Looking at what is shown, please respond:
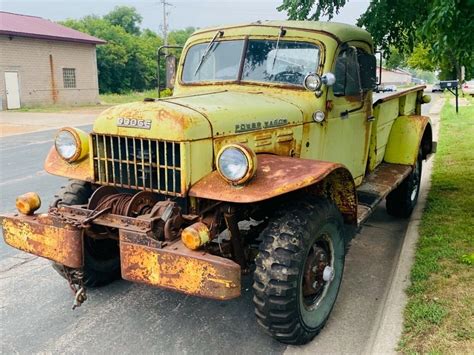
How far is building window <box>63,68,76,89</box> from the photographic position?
28388 millimetres

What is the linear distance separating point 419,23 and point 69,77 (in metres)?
25.7

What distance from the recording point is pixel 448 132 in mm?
13258

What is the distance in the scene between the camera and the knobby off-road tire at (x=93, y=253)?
12.8ft

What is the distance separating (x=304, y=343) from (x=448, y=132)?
11.4 metres

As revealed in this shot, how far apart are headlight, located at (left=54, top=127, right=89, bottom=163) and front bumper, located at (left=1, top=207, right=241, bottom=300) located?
453 mm

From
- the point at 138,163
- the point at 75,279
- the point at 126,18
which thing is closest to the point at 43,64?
the point at 75,279

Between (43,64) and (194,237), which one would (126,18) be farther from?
(194,237)

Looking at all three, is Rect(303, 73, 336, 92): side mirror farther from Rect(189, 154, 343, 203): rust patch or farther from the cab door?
Rect(189, 154, 343, 203): rust patch

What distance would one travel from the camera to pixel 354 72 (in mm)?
4754

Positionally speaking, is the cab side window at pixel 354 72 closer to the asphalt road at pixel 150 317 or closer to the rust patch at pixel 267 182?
the rust patch at pixel 267 182

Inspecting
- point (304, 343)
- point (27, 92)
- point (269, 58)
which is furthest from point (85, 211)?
point (27, 92)

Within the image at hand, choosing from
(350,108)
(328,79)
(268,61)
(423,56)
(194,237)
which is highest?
(423,56)

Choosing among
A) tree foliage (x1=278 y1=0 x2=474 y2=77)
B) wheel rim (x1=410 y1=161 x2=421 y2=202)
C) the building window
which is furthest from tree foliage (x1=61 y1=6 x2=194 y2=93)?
wheel rim (x1=410 y1=161 x2=421 y2=202)

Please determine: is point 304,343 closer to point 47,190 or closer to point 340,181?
point 340,181
